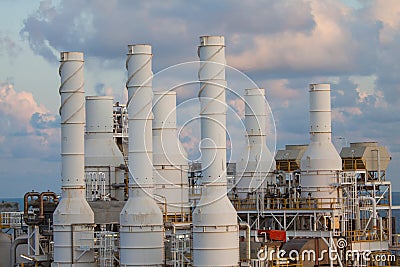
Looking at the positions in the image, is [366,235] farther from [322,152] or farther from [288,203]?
[322,152]

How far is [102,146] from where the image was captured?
80000mm

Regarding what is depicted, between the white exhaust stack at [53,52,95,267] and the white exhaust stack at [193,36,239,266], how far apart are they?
10321 millimetres

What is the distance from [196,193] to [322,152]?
11878 mm

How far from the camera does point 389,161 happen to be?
85.5 m

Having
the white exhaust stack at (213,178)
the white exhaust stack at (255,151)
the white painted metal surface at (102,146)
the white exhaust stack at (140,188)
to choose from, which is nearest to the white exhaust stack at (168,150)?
the white painted metal surface at (102,146)

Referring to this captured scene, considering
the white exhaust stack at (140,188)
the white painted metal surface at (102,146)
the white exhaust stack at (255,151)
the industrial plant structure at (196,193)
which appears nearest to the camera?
the industrial plant structure at (196,193)

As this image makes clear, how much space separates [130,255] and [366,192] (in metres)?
28.4

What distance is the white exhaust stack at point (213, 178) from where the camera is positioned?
61.3 meters

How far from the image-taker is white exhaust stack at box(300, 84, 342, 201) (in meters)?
79.2

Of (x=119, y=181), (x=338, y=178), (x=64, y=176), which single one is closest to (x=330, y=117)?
(x=338, y=178)

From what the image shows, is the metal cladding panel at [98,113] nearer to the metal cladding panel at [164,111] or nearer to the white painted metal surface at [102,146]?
the white painted metal surface at [102,146]

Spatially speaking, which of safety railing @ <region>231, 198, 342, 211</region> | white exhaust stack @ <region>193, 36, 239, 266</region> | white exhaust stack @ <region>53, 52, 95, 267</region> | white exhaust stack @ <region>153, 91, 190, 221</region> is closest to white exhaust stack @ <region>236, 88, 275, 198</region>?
safety railing @ <region>231, 198, 342, 211</region>

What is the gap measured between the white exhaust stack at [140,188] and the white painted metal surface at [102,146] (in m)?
12.6

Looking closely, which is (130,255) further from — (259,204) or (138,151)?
(259,204)
